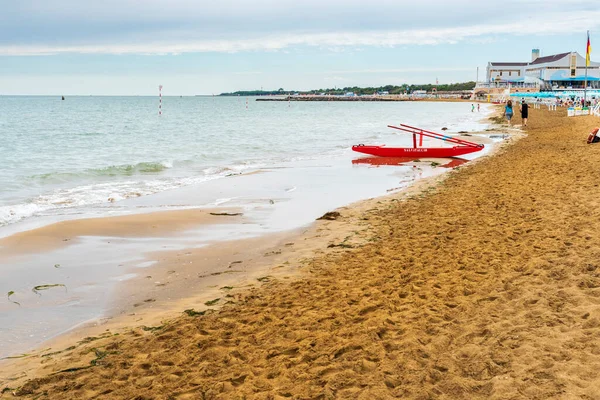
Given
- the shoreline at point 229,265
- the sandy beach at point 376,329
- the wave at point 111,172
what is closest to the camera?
the sandy beach at point 376,329

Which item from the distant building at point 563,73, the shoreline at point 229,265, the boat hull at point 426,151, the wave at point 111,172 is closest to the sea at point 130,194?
the wave at point 111,172

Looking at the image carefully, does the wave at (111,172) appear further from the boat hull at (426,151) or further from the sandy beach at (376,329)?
Result: the sandy beach at (376,329)

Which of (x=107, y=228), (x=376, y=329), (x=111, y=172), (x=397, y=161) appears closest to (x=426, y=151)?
(x=397, y=161)

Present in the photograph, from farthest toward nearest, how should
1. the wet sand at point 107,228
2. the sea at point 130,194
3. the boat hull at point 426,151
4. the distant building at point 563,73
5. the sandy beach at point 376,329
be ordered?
the distant building at point 563,73
the boat hull at point 426,151
the wet sand at point 107,228
the sea at point 130,194
the sandy beach at point 376,329

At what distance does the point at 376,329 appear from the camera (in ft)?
17.8

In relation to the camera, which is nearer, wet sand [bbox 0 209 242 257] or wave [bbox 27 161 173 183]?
wet sand [bbox 0 209 242 257]

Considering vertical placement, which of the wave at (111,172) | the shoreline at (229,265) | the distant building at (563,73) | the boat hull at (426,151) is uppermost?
the distant building at (563,73)

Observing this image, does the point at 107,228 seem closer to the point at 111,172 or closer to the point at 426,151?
the point at 111,172

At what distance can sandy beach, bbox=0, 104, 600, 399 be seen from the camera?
4461 mm

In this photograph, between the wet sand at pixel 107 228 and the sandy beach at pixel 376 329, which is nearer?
the sandy beach at pixel 376 329

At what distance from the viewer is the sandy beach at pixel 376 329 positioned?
4.46 m

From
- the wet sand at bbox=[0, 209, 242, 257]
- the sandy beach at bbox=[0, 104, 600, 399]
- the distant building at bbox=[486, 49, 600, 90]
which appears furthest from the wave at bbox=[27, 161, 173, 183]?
the distant building at bbox=[486, 49, 600, 90]

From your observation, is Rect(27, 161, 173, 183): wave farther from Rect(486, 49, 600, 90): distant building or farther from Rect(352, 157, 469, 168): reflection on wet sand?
Rect(486, 49, 600, 90): distant building

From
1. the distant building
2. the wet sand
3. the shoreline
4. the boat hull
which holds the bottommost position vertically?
the shoreline
